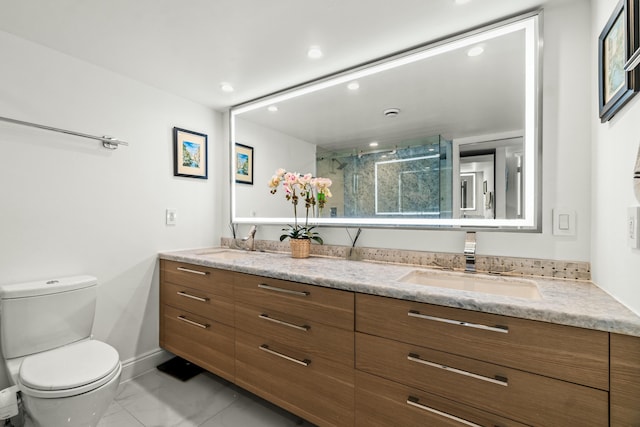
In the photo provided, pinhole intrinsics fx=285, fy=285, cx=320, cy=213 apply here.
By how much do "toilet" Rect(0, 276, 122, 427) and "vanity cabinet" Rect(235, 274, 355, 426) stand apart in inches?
26.5

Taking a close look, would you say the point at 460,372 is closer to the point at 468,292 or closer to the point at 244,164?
the point at 468,292

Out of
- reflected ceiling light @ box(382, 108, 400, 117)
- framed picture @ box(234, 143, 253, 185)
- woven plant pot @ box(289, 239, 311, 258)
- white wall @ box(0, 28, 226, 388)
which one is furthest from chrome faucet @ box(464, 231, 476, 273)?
white wall @ box(0, 28, 226, 388)

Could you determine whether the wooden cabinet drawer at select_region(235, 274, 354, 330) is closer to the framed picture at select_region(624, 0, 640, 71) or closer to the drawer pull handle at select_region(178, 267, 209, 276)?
the drawer pull handle at select_region(178, 267, 209, 276)

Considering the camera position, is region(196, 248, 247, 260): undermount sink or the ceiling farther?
region(196, 248, 247, 260): undermount sink

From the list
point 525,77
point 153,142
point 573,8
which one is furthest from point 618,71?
point 153,142

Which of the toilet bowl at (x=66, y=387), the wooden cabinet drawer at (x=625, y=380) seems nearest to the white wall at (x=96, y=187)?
the toilet bowl at (x=66, y=387)

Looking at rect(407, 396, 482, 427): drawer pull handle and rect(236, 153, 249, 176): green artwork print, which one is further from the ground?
rect(236, 153, 249, 176): green artwork print

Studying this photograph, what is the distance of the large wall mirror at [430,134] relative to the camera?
1.47 meters

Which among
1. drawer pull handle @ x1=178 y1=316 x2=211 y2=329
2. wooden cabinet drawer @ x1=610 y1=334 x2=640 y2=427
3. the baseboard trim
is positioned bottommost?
the baseboard trim

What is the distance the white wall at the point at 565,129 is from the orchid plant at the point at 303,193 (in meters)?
1.23

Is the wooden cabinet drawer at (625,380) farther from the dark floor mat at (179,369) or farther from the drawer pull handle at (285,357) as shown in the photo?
the dark floor mat at (179,369)

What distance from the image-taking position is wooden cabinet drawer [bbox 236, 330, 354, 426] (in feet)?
4.30

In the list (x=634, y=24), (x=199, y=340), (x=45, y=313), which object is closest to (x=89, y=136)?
(x=45, y=313)

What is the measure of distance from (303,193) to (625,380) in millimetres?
1851
